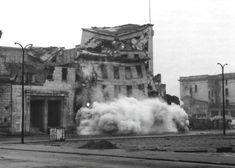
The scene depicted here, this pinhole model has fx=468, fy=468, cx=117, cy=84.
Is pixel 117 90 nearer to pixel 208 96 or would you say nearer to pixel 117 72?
Answer: pixel 117 72

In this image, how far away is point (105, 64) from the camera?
8006 centimetres

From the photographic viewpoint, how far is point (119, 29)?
92.1 m

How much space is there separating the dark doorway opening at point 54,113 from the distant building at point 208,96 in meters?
63.7

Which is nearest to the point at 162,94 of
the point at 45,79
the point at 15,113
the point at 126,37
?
the point at 126,37

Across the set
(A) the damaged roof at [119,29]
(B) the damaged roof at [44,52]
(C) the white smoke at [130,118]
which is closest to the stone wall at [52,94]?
(C) the white smoke at [130,118]

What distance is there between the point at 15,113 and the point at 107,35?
2693 centimetres

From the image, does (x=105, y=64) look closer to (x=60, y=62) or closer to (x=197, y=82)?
(x=60, y=62)

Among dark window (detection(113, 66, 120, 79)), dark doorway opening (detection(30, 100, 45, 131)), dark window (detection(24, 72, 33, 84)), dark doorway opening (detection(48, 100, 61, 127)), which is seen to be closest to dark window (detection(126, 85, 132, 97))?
dark window (detection(113, 66, 120, 79))

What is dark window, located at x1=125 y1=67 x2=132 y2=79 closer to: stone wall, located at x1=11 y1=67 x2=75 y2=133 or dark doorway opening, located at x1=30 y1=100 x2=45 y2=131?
stone wall, located at x1=11 y1=67 x2=75 y2=133

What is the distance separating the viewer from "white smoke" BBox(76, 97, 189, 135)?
68438mm

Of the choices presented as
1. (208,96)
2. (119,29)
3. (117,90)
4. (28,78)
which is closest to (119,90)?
(117,90)

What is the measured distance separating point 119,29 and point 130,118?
26890 mm

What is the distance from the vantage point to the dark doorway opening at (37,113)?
72.3 metres

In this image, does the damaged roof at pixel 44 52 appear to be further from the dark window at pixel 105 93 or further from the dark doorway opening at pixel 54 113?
the dark window at pixel 105 93
